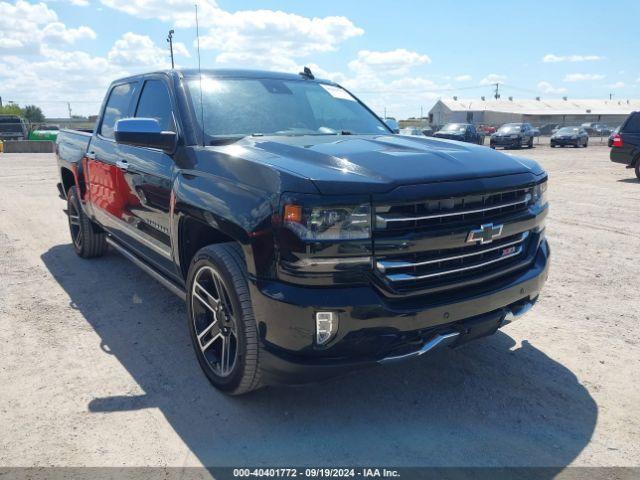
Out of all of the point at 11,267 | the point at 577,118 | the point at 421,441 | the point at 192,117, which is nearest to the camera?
the point at 421,441

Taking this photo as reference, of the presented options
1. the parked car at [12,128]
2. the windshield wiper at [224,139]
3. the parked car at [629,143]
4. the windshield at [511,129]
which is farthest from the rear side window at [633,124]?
the parked car at [12,128]

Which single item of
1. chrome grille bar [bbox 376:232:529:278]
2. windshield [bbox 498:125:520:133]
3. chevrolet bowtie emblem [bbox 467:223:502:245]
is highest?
windshield [bbox 498:125:520:133]

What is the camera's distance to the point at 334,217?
241 centimetres

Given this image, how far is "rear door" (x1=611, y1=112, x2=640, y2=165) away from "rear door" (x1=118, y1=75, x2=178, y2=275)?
1255cm

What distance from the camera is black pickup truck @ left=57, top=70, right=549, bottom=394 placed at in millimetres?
2422

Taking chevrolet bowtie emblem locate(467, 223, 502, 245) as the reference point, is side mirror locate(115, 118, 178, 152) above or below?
above

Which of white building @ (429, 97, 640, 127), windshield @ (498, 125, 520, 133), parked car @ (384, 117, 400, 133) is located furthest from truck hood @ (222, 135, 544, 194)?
white building @ (429, 97, 640, 127)

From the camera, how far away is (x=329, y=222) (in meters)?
2.41

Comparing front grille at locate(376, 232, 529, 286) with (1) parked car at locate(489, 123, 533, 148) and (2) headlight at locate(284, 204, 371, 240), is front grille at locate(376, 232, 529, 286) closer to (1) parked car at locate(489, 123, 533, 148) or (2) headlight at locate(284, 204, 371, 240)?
(2) headlight at locate(284, 204, 371, 240)

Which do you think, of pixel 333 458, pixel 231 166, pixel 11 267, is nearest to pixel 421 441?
pixel 333 458

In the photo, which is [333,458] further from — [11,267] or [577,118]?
[577,118]

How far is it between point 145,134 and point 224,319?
1.29m

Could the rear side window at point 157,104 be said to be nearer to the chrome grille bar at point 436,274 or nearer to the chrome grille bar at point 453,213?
the chrome grille bar at point 453,213

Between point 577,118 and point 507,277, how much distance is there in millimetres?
89579
